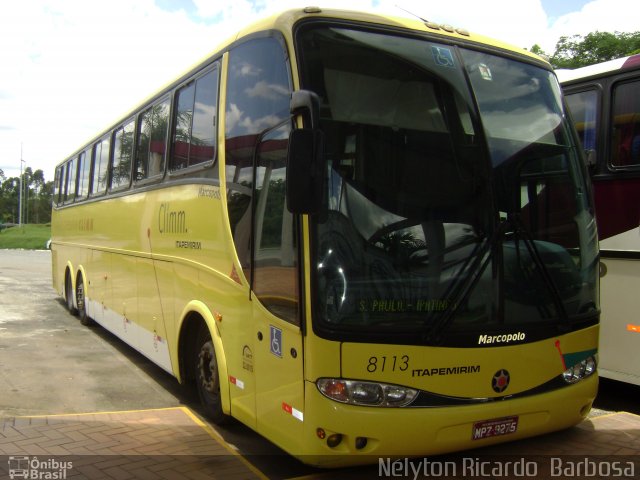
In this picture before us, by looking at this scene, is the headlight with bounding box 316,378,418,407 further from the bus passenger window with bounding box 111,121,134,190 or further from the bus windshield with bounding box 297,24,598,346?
the bus passenger window with bounding box 111,121,134,190

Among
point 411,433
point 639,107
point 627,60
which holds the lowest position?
point 411,433

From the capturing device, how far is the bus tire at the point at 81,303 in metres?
11.0

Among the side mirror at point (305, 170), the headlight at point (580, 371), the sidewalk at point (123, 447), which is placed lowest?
the sidewalk at point (123, 447)

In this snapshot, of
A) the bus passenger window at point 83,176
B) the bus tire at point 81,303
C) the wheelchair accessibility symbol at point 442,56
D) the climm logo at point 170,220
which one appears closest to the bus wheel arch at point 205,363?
the climm logo at point 170,220

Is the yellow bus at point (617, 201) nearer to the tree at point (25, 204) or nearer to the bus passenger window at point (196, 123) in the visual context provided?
the bus passenger window at point (196, 123)

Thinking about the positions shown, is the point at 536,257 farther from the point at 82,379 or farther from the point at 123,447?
the point at 82,379

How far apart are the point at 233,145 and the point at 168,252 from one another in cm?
187

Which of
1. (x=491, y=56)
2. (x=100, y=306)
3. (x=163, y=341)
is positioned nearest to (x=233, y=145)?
(x=491, y=56)

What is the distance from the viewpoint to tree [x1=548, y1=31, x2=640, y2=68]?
23031mm

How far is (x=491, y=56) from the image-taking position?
4.72 metres

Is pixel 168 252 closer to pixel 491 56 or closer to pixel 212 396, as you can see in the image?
pixel 212 396

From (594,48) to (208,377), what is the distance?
23.8 m

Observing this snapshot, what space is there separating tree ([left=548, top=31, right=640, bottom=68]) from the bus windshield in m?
21.1

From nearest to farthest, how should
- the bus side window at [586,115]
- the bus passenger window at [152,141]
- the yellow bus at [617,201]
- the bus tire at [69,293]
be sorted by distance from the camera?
the yellow bus at [617,201], the bus side window at [586,115], the bus passenger window at [152,141], the bus tire at [69,293]
